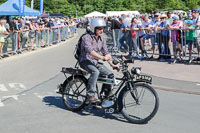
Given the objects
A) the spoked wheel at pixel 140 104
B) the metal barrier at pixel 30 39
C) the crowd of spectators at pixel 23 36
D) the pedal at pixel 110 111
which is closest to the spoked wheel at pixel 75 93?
the pedal at pixel 110 111

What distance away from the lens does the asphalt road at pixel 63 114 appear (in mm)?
5750

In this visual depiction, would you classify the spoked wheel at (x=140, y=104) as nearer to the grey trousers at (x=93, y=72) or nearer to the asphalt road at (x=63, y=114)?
the asphalt road at (x=63, y=114)

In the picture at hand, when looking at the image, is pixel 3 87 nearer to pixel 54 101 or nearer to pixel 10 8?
pixel 54 101

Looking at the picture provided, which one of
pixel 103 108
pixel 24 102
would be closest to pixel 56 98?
pixel 24 102

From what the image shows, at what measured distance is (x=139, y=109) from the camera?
6.08m

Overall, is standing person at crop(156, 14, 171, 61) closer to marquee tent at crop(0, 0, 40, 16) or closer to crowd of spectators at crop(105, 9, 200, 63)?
crowd of spectators at crop(105, 9, 200, 63)

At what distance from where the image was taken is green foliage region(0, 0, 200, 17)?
87.8 m

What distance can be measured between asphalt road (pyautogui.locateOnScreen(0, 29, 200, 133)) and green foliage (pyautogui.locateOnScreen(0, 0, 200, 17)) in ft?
259

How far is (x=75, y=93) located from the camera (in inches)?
269

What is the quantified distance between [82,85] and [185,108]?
6.93 ft

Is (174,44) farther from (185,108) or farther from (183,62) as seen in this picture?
(185,108)

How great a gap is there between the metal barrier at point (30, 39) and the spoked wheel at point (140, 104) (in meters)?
10.1

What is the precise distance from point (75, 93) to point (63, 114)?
0.47 metres

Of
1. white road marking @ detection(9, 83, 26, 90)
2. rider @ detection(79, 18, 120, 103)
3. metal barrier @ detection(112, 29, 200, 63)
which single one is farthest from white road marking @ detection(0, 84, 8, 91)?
metal barrier @ detection(112, 29, 200, 63)
